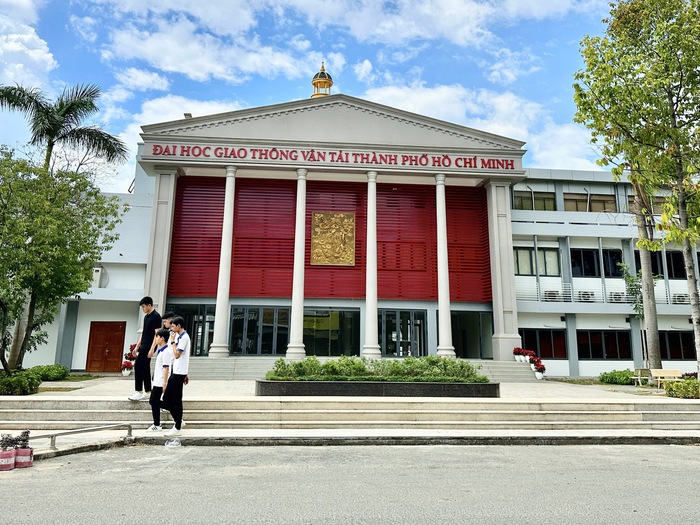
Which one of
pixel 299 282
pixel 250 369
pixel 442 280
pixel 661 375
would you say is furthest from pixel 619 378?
pixel 250 369

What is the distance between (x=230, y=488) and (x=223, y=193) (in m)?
20.7

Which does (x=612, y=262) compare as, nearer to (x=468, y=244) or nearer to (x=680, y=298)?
(x=680, y=298)

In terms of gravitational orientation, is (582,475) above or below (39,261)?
below

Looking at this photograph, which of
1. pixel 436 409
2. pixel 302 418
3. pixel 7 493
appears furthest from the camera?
pixel 436 409

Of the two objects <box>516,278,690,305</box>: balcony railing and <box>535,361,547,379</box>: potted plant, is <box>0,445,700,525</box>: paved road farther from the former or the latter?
<box>516,278,690,305</box>: balcony railing

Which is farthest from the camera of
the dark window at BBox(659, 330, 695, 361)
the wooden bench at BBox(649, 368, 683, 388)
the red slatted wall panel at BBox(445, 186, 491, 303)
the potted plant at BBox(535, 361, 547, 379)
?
the dark window at BBox(659, 330, 695, 361)

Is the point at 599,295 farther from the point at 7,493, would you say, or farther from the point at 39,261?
the point at 7,493

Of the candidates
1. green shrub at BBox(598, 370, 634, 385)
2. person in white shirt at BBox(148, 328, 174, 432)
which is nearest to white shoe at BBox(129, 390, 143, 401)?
person in white shirt at BBox(148, 328, 174, 432)

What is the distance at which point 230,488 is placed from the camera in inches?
223

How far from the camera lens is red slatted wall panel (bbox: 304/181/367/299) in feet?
79.8

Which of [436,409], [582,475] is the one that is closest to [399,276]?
[436,409]

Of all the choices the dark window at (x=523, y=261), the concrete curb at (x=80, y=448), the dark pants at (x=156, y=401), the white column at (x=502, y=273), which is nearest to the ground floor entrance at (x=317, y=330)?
the white column at (x=502, y=273)

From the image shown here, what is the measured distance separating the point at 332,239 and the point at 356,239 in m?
1.23

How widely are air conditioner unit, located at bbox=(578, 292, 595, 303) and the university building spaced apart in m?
0.88
